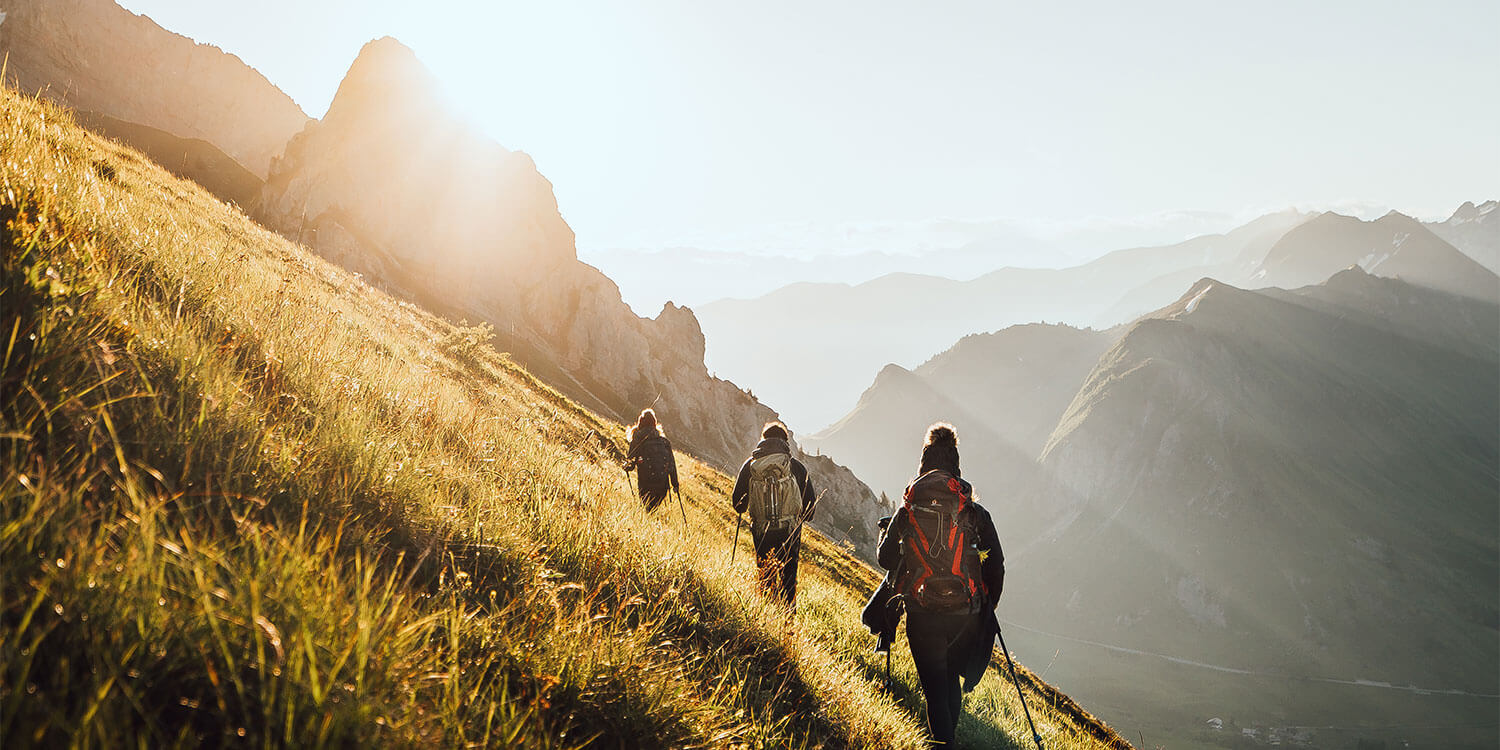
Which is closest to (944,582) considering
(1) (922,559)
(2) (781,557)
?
(1) (922,559)

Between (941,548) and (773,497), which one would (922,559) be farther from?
(773,497)

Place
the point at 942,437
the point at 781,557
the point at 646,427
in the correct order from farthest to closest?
the point at 646,427 < the point at 781,557 < the point at 942,437

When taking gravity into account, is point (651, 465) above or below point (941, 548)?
below

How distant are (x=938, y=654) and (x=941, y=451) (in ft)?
6.98

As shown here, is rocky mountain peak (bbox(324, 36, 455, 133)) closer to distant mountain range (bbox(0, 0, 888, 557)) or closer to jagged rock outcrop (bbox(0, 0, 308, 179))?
distant mountain range (bbox(0, 0, 888, 557))

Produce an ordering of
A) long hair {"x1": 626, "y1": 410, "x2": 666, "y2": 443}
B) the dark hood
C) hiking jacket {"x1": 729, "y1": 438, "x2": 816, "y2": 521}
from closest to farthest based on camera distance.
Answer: hiking jacket {"x1": 729, "y1": 438, "x2": 816, "y2": 521}, the dark hood, long hair {"x1": 626, "y1": 410, "x2": 666, "y2": 443}

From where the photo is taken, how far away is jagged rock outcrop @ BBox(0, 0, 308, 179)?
107m

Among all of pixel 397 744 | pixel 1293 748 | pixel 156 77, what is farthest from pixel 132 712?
pixel 1293 748

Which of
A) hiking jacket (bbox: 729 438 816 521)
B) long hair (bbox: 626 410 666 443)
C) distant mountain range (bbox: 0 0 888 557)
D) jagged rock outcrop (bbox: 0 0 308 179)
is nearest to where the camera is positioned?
hiking jacket (bbox: 729 438 816 521)

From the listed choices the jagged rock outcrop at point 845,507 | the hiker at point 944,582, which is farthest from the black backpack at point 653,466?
the jagged rock outcrop at point 845,507

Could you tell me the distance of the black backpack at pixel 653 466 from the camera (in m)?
13.0

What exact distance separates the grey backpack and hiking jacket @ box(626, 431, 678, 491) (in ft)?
8.73

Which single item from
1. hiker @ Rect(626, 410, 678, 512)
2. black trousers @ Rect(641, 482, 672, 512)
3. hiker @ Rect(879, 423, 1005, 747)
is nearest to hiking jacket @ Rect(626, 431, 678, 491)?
hiker @ Rect(626, 410, 678, 512)

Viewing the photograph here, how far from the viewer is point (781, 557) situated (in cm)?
1037
